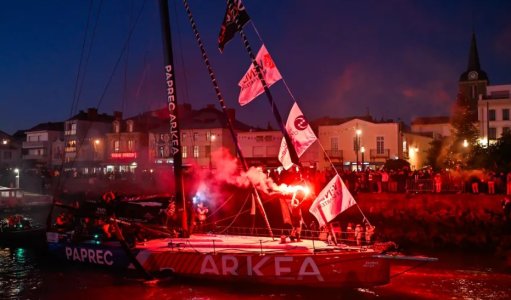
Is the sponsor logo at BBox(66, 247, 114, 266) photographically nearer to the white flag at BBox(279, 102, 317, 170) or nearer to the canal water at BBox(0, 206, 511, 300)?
the canal water at BBox(0, 206, 511, 300)

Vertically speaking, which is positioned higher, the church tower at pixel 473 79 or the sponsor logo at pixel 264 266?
the church tower at pixel 473 79

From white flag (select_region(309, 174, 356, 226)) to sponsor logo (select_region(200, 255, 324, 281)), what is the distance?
5.83ft

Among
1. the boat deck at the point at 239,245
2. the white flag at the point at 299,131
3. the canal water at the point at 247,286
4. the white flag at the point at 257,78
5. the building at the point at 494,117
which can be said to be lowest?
the canal water at the point at 247,286

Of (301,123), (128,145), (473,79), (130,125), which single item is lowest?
(301,123)

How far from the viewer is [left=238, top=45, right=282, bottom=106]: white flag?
17.7 meters

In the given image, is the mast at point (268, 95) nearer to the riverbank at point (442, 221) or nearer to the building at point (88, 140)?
the riverbank at point (442, 221)

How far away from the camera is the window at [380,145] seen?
58469mm

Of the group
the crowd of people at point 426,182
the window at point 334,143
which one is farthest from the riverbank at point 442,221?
the window at point 334,143

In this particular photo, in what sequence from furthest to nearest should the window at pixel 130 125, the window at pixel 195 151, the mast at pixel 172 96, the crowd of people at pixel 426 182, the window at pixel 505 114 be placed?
the window at pixel 130 125
the window at pixel 195 151
the window at pixel 505 114
the crowd of people at pixel 426 182
the mast at pixel 172 96

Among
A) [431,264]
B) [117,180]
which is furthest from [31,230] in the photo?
[117,180]

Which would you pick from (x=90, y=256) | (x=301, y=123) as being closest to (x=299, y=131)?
(x=301, y=123)

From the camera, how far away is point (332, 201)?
16.5 metres

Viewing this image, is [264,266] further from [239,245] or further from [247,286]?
[239,245]

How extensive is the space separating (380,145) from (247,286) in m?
42.2
